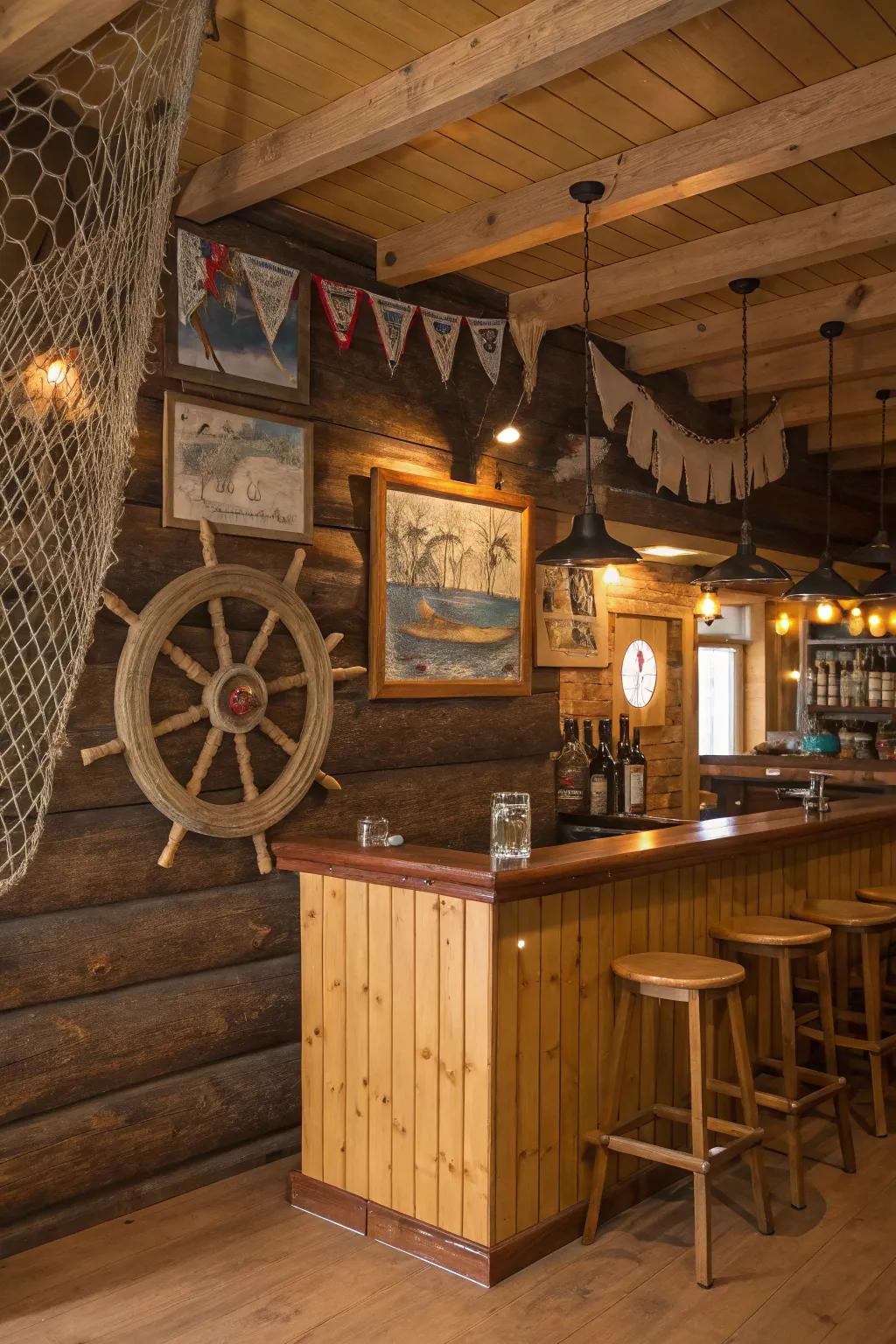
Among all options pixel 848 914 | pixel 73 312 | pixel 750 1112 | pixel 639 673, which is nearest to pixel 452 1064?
pixel 750 1112

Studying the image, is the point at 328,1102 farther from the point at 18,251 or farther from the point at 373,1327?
the point at 18,251

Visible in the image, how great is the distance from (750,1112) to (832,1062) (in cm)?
66

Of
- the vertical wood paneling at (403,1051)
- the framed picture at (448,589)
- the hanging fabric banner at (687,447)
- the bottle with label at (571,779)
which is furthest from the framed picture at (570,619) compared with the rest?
the vertical wood paneling at (403,1051)

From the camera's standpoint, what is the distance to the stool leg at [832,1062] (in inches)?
131

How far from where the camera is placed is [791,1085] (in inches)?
126

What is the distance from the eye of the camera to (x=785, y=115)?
2939mm

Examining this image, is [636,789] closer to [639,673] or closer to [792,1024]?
[639,673]

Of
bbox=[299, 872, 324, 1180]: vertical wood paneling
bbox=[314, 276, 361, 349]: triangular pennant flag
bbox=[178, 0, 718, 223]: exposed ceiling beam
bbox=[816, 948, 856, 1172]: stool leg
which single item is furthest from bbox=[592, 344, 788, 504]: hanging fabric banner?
bbox=[299, 872, 324, 1180]: vertical wood paneling

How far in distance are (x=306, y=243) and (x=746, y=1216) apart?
10.0 ft

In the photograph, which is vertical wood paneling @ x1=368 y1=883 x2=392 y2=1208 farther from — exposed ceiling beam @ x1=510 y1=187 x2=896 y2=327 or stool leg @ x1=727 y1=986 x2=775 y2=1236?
exposed ceiling beam @ x1=510 y1=187 x2=896 y2=327

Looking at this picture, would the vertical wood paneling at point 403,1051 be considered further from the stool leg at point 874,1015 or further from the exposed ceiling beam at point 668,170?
the exposed ceiling beam at point 668,170

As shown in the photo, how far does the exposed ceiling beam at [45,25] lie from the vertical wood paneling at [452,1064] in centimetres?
199

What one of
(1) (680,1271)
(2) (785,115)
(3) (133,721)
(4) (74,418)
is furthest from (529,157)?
(1) (680,1271)

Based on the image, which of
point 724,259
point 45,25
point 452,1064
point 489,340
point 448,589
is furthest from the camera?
point 489,340
